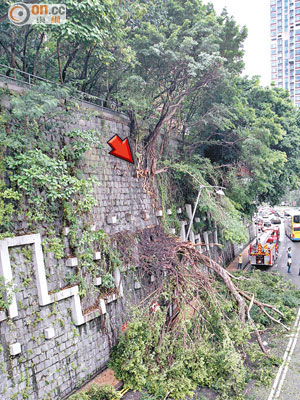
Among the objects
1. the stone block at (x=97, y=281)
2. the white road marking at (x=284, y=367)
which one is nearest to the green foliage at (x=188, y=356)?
the white road marking at (x=284, y=367)

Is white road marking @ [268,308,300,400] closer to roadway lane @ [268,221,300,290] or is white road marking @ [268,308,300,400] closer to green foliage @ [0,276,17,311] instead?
roadway lane @ [268,221,300,290]

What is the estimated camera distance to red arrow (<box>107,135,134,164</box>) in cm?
1170

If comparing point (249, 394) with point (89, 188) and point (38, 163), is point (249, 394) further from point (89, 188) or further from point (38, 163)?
point (38, 163)

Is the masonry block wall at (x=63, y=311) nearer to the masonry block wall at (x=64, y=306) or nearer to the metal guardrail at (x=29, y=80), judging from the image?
the masonry block wall at (x=64, y=306)

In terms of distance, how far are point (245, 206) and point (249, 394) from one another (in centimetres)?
1233

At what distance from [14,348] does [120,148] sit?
7252 mm

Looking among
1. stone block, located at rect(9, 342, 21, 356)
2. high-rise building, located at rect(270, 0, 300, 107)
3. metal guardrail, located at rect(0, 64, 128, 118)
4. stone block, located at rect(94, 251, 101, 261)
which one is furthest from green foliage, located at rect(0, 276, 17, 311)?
high-rise building, located at rect(270, 0, 300, 107)

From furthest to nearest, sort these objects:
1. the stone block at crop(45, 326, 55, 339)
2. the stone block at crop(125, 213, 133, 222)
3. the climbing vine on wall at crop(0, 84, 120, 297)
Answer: the stone block at crop(125, 213, 133, 222) → the stone block at crop(45, 326, 55, 339) → the climbing vine on wall at crop(0, 84, 120, 297)

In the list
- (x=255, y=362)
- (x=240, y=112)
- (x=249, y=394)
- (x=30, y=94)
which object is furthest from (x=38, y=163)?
(x=240, y=112)

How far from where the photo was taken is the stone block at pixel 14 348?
7242 mm

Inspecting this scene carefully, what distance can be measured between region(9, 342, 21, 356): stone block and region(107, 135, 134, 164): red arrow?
6.56m

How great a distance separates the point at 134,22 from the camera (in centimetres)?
1362

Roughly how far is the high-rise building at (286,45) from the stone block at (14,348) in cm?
8526

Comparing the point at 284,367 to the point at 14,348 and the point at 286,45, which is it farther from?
the point at 286,45
